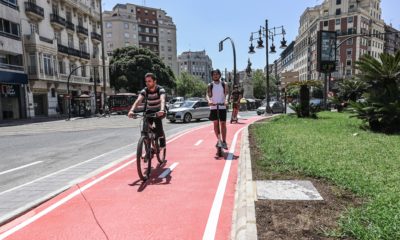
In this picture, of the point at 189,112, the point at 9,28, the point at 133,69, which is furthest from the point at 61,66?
the point at 189,112

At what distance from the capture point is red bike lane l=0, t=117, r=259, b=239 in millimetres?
3682

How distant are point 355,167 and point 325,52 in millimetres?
16019

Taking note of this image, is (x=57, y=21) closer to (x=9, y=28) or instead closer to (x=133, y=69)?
(x=9, y=28)

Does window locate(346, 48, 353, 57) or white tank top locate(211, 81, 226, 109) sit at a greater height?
window locate(346, 48, 353, 57)

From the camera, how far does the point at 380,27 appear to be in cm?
8669

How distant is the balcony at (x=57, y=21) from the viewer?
39.7 metres

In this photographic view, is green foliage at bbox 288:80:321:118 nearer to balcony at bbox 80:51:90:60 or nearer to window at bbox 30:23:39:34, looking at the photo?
window at bbox 30:23:39:34

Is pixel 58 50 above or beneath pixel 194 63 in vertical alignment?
beneath

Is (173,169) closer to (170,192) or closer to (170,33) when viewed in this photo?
(170,192)

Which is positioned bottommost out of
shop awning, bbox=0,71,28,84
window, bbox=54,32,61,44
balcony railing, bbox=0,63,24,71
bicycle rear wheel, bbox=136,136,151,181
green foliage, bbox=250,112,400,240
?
green foliage, bbox=250,112,400,240

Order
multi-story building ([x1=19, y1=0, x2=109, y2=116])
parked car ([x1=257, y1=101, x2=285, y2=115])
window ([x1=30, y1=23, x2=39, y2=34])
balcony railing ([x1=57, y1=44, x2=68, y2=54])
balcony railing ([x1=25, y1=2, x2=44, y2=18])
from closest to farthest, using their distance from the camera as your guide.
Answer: parked car ([x1=257, y1=101, x2=285, y2=115]) < balcony railing ([x1=25, y1=2, x2=44, y2=18]) < multi-story building ([x1=19, y1=0, x2=109, y2=116]) < window ([x1=30, y1=23, x2=39, y2=34]) < balcony railing ([x1=57, y1=44, x2=68, y2=54])

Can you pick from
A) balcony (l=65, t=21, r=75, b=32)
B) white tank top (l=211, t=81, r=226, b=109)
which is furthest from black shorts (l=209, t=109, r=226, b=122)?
balcony (l=65, t=21, r=75, b=32)

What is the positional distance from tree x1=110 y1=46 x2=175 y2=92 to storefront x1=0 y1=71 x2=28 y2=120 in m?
23.0

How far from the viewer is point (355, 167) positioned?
553 cm
